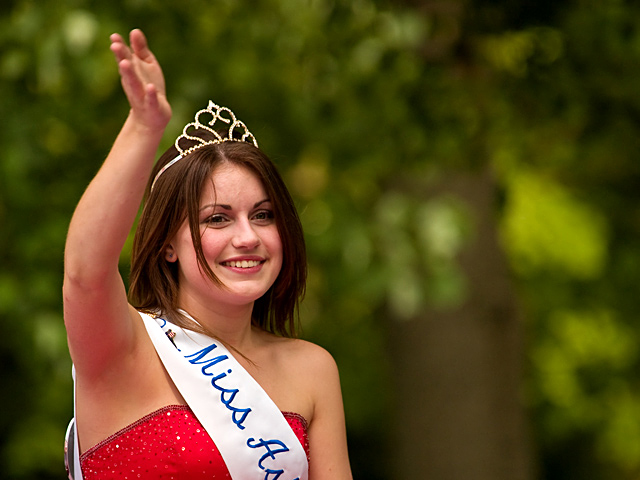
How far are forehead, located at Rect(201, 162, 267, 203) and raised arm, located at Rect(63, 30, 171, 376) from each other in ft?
1.26

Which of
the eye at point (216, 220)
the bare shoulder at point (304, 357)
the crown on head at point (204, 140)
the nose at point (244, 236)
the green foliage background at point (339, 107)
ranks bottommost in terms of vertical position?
the bare shoulder at point (304, 357)

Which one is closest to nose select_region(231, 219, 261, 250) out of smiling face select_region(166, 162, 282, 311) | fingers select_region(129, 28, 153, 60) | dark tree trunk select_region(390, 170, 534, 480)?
smiling face select_region(166, 162, 282, 311)

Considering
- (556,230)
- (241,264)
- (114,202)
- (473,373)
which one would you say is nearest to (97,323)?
(114,202)

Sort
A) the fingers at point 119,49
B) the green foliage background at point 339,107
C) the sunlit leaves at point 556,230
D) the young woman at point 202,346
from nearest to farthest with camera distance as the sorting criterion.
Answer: the fingers at point 119,49, the young woman at point 202,346, the green foliage background at point 339,107, the sunlit leaves at point 556,230

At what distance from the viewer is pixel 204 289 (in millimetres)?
2531

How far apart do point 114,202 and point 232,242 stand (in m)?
0.47

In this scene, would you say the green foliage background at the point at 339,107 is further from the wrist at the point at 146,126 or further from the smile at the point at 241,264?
the wrist at the point at 146,126

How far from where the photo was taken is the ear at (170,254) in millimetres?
2559

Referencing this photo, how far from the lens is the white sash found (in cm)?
246

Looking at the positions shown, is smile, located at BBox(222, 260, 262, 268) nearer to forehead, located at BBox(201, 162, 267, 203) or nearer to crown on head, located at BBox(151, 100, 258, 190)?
forehead, located at BBox(201, 162, 267, 203)

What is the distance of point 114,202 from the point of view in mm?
2053

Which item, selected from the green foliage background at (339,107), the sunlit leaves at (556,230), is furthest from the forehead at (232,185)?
the sunlit leaves at (556,230)

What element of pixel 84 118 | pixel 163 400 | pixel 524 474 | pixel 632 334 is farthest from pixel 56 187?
pixel 632 334

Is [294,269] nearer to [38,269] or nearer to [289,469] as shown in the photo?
[289,469]
